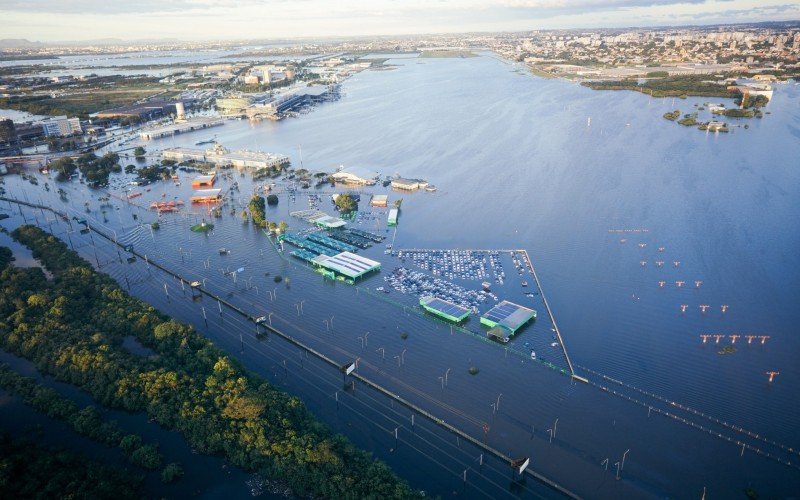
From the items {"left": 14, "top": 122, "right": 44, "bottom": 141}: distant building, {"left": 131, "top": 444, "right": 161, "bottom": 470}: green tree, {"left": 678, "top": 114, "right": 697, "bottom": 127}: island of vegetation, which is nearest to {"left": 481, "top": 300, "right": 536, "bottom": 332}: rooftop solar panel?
{"left": 131, "top": 444, "right": 161, "bottom": 470}: green tree

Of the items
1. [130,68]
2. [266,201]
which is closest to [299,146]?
[266,201]

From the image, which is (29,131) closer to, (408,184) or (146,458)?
(408,184)

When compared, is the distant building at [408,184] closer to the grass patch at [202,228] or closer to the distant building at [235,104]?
the grass patch at [202,228]

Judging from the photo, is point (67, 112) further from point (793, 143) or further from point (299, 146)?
point (793, 143)

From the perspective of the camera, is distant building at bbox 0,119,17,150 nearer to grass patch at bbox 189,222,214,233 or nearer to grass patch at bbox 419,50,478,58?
grass patch at bbox 189,222,214,233

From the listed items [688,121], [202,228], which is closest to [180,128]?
[202,228]

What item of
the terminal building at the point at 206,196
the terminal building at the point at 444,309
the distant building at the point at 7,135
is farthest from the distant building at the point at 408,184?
the distant building at the point at 7,135
